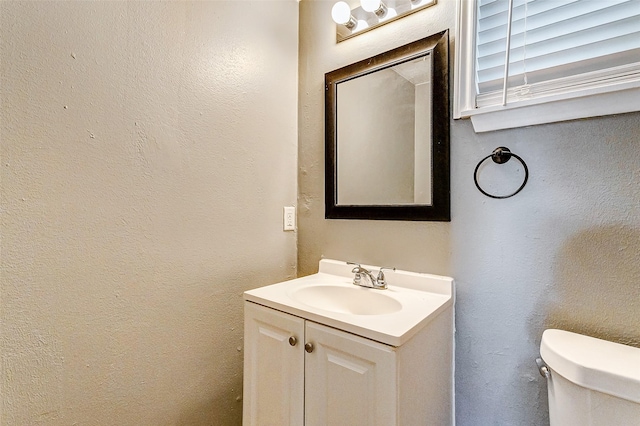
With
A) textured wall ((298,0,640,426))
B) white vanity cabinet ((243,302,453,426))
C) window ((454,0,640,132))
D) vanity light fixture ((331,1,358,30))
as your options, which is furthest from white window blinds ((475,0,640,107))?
white vanity cabinet ((243,302,453,426))

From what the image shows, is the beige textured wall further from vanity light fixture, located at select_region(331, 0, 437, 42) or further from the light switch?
vanity light fixture, located at select_region(331, 0, 437, 42)

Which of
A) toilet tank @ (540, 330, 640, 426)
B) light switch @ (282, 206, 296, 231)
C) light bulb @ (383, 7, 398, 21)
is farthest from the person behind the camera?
light switch @ (282, 206, 296, 231)

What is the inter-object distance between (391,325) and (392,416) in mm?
200

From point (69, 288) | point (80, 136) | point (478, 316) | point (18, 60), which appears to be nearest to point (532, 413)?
point (478, 316)

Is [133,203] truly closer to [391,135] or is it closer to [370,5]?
[391,135]

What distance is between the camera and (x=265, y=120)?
4.33 ft

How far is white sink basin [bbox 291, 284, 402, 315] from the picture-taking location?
106cm

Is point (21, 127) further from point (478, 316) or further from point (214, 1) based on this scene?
point (478, 316)

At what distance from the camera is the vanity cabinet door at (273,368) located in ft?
2.86

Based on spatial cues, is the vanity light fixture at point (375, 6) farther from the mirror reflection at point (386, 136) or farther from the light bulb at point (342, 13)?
the mirror reflection at point (386, 136)

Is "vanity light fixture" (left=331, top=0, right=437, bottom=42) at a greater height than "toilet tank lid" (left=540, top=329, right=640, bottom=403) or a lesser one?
greater

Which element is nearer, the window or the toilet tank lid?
the toilet tank lid

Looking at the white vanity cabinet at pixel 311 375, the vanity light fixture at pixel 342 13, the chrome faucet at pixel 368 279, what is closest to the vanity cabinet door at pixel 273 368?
the white vanity cabinet at pixel 311 375

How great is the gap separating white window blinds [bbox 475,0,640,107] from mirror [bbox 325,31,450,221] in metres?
0.13
